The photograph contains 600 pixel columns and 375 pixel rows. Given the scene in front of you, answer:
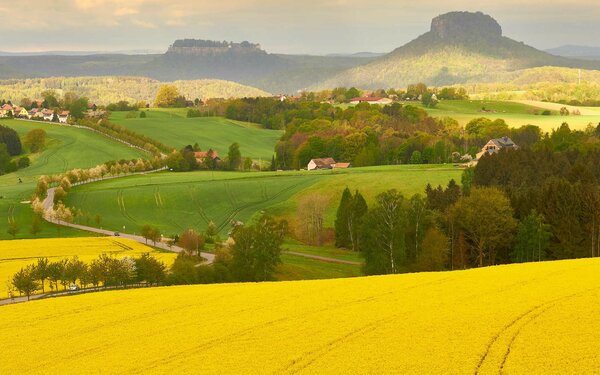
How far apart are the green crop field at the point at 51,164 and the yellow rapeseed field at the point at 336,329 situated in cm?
6185

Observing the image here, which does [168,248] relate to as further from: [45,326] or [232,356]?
[232,356]

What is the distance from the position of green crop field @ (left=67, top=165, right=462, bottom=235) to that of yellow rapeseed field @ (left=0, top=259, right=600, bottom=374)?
60590 millimetres

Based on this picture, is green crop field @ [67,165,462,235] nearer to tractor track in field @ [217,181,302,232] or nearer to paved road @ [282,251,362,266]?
tractor track in field @ [217,181,302,232]

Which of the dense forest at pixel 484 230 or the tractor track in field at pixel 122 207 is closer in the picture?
the dense forest at pixel 484 230

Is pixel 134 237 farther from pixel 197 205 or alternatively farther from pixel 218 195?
pixel 218 195

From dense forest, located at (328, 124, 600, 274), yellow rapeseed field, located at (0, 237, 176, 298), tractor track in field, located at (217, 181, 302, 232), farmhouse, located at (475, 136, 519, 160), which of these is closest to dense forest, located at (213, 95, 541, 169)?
farmhouse, located at (475, 136, 519, 160)

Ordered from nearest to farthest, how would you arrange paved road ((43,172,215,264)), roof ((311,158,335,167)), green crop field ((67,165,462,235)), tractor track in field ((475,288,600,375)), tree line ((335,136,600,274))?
tractor track in field ((475,288,600,375))
tree line ((335,136,600,274))
paved road ((43,172,215,264))
green crop field ((67,165,462,235))
roof ((311,158,335,167))

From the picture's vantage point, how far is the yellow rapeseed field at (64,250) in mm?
73625

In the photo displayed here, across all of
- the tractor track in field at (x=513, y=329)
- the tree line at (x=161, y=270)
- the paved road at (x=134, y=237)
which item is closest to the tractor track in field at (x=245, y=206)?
the paved road at (x=134, y=237)

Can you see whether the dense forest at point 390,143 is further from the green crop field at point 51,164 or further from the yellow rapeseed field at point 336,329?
the yellow rapeseed field at point 336,329

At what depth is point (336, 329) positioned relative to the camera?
30453 millimetres

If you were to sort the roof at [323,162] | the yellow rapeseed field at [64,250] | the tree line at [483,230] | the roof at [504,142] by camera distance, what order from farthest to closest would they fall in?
the roof at [323,162] → the roof at [504,142] → the yellow rapeseed field at [64,250] → the tree line at [483,230]

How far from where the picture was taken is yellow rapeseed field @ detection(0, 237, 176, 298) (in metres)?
73.6

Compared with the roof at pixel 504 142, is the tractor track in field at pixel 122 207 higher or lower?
lower
